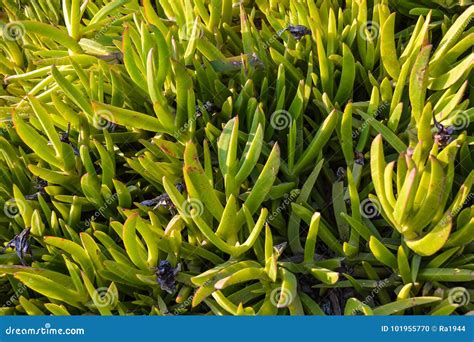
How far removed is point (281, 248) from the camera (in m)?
1.30

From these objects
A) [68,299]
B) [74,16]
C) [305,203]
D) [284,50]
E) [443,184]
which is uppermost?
[74,16]

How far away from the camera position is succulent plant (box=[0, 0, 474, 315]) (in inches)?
49.3

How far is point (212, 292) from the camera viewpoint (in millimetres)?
1236

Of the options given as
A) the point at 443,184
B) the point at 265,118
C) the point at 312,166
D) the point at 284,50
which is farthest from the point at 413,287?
the point at 284,50

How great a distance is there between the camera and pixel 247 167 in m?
1.33

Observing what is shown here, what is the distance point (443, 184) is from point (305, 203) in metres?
0.32

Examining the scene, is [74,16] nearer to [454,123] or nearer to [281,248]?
[281,248]

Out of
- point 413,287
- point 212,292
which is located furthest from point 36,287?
point 413,287

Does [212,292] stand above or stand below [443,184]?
below

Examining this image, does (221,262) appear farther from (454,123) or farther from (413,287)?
(454,123)

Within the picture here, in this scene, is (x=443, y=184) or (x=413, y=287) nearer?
(x=443, y=184)

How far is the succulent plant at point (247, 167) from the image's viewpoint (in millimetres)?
1251

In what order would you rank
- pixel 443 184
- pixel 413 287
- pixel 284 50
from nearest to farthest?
pixel 443 184 → pixel 413 287 → pixel 284 50

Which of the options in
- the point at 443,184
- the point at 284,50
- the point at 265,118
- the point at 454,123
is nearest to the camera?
the point at 443,184
